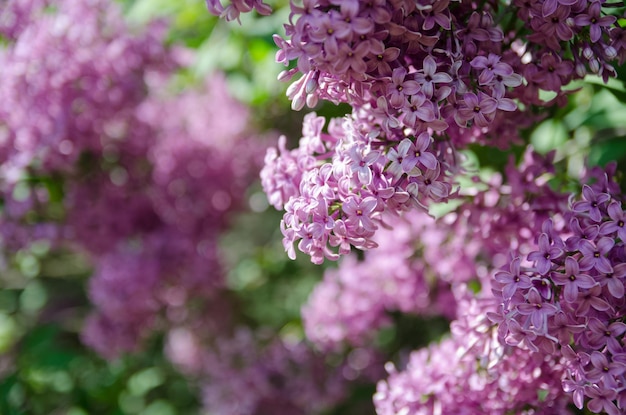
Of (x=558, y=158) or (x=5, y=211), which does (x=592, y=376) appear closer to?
(x=558, y=158)

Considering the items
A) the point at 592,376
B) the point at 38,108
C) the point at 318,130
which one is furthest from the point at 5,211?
the point at 592,376

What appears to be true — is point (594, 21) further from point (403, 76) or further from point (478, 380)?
point (478, 380)

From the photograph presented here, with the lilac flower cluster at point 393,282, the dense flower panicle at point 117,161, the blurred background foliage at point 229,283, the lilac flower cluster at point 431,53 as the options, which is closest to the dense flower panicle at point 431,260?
the lilac flower cluster at point 393,282

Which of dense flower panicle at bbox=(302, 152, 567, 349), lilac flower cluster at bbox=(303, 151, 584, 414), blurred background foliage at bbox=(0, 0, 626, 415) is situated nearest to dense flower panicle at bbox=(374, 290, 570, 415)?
lilac flower cluster at bbox=(303, 151, 584, 414)

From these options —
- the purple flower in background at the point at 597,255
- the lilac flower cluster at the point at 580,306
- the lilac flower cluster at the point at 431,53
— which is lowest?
the lilac flower cluster at the point at 580,306

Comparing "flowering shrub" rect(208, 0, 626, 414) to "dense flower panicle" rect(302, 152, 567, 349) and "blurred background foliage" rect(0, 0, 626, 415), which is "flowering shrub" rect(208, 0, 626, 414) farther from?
"blurred background foliage" rect(0, 0, 626, 415)

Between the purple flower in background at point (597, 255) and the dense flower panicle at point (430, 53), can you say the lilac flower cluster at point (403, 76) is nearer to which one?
the dense flower panicle at point (430, 53)
